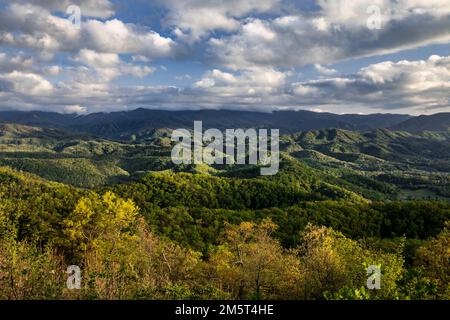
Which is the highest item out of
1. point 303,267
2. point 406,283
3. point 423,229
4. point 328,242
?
point 406,283

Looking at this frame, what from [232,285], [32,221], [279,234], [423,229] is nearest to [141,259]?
[232,285]

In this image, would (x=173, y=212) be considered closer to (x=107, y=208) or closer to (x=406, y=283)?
(x=107, y=208)

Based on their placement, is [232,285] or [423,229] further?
[423,229]

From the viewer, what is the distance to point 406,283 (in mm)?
33281

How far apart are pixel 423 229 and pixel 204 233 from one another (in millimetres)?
112390

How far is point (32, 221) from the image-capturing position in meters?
116

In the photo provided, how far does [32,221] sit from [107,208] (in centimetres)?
4474

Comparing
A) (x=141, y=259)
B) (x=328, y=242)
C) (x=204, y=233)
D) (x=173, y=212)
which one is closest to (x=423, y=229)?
(x=204, y=233)

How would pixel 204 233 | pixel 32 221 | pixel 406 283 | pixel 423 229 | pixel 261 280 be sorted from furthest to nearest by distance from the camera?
1. pixel 423 229
2. pixel 204 233
3. pixel 32 221
4. pixel 261 280
5. pixel 406 283
